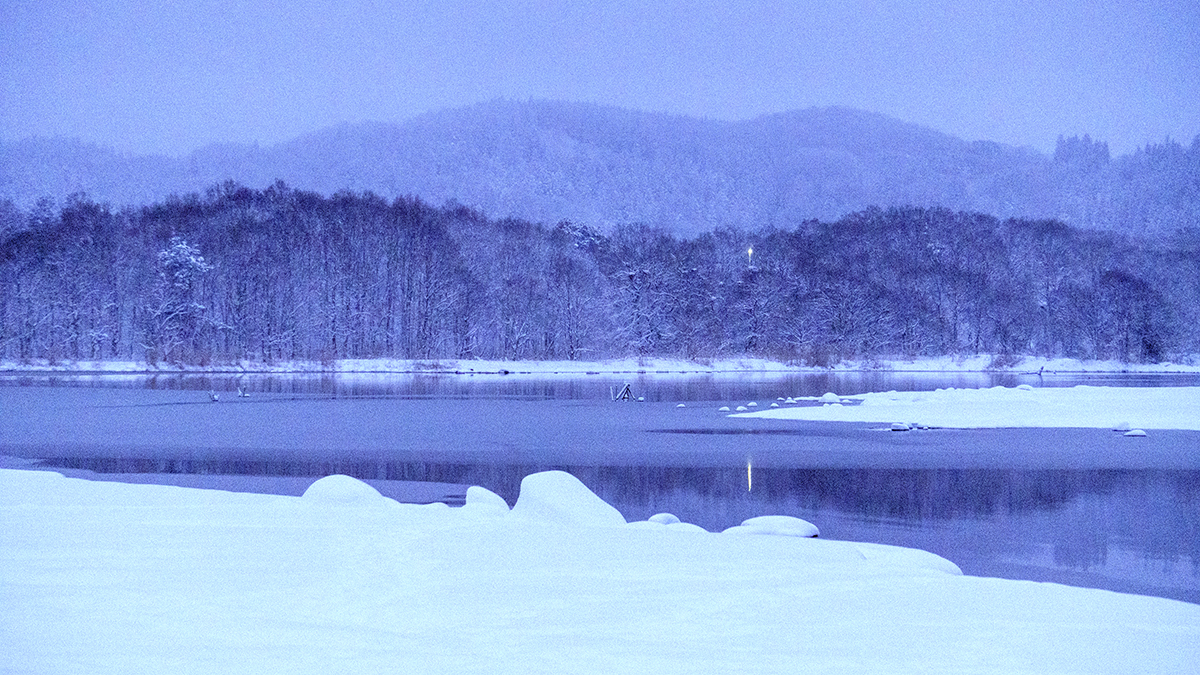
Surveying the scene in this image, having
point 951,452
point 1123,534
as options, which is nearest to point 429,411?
point 951,452

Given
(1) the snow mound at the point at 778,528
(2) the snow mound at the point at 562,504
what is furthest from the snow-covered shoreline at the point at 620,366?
(1) the snow mound at the point at 778,528

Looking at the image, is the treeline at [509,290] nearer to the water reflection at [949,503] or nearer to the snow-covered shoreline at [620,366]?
the snow-covered shoreline at [620,366]

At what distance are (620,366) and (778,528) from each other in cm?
7271

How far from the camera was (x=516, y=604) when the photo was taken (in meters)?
7.68

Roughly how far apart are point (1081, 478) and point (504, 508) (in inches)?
445

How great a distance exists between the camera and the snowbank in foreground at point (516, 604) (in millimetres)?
6180

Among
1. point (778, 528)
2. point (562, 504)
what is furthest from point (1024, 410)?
point (562, 504)

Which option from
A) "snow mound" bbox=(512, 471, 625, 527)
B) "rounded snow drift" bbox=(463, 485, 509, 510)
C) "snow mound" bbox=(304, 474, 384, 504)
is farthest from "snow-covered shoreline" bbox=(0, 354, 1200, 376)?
"snow mound" bbox=(512, 471, 625, 527)

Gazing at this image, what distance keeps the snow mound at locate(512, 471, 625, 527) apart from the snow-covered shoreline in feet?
210

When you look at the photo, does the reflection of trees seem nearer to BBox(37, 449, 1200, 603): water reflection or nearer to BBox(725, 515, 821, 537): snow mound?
BBox(37, 449, 1200, 603): water reflection

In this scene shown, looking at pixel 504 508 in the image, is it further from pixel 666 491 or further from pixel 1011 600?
pixel 1011 600

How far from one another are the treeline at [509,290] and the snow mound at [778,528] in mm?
71829

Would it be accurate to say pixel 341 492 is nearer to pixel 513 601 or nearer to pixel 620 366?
pixel 513 601

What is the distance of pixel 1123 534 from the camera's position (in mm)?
12945
